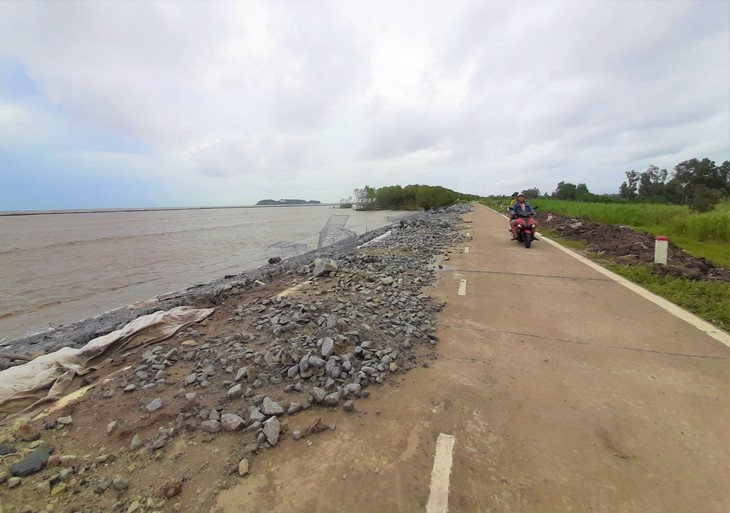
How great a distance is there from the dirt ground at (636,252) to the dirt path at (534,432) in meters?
3.72

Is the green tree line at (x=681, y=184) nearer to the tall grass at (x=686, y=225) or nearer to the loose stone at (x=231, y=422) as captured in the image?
the tall grass at (x=686, y=225)

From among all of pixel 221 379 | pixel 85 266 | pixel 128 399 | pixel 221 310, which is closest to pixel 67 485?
pixel 128 399

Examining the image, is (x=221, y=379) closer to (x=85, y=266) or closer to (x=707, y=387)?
(x=707, y=387)

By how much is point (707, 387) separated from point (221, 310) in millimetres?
6851

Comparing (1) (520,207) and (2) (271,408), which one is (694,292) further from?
(2) (271,408)

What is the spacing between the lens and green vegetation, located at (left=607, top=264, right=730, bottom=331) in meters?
5.62

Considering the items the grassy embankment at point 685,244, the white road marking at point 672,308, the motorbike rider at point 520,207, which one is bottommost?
the white road marking at point 672,308

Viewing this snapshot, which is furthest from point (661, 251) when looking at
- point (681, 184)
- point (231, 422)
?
point (681, 184)

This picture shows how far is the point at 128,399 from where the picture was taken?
3.68 meters

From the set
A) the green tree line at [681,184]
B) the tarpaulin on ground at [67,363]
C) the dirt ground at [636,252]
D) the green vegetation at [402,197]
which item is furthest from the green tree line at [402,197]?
the tarpaulin on ground at [67,363]

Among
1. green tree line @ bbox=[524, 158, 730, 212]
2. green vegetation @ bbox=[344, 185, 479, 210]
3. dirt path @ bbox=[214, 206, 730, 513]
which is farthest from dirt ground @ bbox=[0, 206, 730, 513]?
green vegetation @ bbox=[344, 185, 479, 210]

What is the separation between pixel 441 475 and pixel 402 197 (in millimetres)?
98101

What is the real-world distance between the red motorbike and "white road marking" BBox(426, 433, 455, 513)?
11.4m

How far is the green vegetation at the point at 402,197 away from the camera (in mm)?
92625
